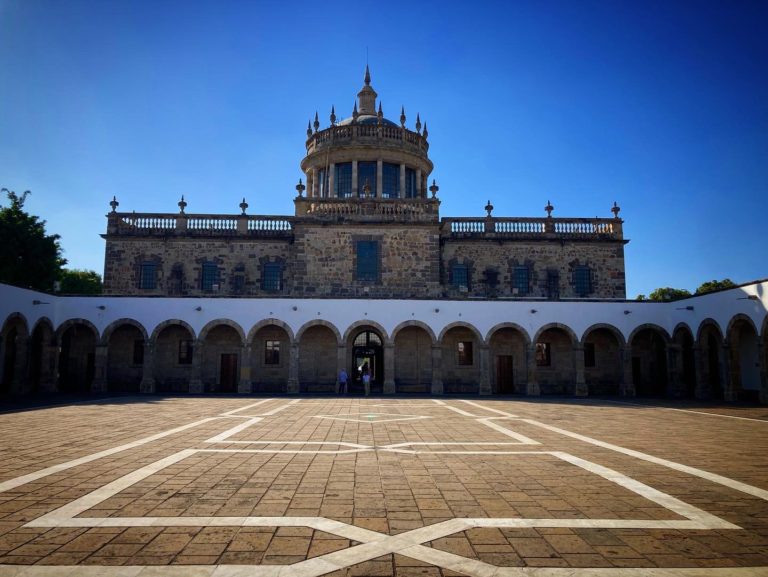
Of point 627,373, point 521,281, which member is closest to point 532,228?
point 521,281

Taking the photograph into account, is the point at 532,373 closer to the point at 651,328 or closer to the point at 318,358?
Result: the point at 651,328

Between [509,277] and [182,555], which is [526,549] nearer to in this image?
[182,555]

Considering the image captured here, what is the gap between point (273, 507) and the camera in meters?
5.33

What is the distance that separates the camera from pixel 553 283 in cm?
2900

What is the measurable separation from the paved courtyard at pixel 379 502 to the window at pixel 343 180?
23.1 metres

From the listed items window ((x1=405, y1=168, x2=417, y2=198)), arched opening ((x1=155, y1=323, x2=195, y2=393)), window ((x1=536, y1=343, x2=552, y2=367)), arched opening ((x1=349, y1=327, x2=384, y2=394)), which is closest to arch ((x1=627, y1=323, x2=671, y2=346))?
window ((x1=536, y1=343, x2=552, y2=367))

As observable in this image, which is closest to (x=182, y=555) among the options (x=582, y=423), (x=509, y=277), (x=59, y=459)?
(x=59, y=459)

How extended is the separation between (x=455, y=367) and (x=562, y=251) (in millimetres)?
9856

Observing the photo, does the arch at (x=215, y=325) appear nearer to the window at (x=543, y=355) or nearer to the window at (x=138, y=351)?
the window at (x=138, y=351)

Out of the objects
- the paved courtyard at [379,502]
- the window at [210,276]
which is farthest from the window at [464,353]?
the paved courtyard at [379,502]

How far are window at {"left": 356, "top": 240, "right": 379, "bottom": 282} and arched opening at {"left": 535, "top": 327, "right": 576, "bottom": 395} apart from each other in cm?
926

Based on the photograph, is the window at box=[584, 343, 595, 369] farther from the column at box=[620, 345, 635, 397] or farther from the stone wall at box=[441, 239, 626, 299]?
the stone wall at box=[441, 239, 626, 299]

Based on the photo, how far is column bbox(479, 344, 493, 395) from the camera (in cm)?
2400

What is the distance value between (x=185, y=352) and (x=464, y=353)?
46.4 feet
